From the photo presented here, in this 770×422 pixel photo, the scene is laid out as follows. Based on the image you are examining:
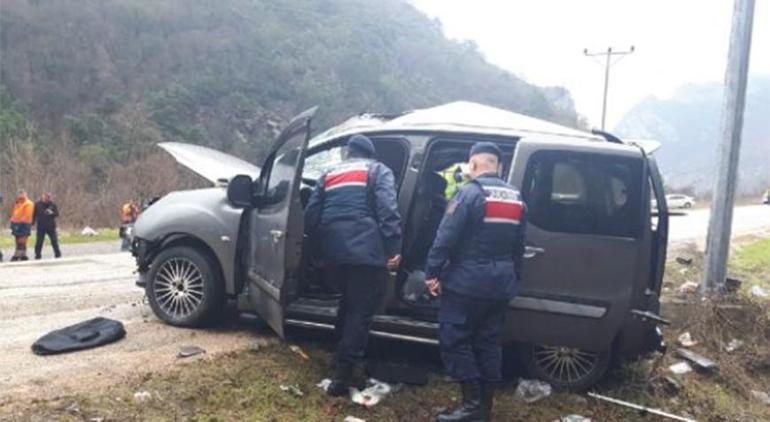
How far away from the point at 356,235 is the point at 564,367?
1.95 meters

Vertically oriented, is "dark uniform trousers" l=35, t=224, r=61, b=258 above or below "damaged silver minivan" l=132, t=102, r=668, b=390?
below

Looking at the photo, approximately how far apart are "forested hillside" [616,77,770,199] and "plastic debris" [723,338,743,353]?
80.8 m

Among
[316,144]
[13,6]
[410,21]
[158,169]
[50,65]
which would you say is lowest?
[158,169]

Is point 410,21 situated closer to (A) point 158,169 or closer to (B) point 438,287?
(A) point 158,169

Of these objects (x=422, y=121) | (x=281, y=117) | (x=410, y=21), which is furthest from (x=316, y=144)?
(x=410, y=21)

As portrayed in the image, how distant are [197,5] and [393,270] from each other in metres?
63.1

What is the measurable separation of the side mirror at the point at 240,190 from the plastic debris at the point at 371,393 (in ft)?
5.69

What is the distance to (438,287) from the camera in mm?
4297

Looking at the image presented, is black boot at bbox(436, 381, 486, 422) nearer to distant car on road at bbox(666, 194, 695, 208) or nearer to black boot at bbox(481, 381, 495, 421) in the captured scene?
black boot at bbox(481, 381, 495, 421)

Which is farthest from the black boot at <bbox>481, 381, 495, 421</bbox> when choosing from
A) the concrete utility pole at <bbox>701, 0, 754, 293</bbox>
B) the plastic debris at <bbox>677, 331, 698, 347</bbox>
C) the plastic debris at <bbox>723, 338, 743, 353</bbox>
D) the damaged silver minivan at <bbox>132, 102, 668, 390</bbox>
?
the concrete utility pole at <bbox>701, 0, 754, 293</bbox>

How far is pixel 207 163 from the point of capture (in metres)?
6.31

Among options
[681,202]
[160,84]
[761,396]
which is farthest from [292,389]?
[160,84]

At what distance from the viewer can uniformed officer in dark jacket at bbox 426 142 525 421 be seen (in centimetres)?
426

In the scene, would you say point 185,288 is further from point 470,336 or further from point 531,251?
point 531,251
